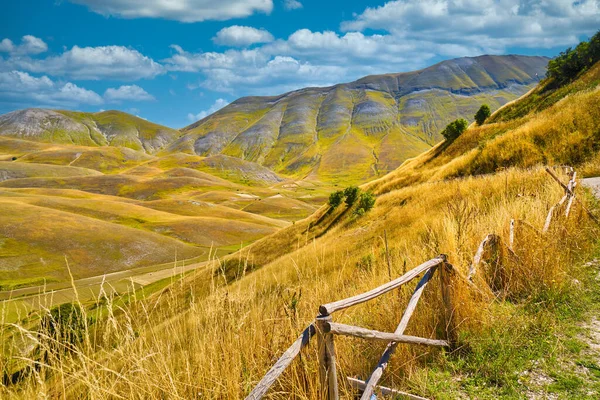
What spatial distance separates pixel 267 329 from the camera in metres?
4.64

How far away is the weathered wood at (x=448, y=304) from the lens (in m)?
5.24

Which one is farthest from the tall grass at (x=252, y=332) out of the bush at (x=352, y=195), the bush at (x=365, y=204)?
the bush at (x=352, y=195)

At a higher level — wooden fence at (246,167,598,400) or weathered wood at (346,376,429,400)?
wooden fence at (246,167,598,400)

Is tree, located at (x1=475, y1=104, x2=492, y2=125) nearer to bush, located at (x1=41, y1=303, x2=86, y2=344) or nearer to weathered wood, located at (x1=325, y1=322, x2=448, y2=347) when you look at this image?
weathered wood, located at (x1=325, y1=322, x2=448, y2=347)

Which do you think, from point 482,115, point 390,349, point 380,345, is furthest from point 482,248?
point 482,115

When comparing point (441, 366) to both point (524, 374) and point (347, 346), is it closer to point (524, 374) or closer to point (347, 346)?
point (524, 374)

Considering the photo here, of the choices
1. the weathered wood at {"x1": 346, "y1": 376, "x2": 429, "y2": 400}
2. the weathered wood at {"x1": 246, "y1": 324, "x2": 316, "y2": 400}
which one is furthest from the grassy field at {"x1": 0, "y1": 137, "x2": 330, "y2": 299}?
the weathered wood at {"x1": 246, "y1": 324, "x2": 316, "y2": 400}

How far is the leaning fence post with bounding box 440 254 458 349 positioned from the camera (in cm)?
523

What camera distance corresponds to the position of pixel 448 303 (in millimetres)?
5273

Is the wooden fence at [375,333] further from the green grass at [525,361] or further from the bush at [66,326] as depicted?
the bush at [66,326]

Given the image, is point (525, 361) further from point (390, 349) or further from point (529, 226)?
point (529, 226)

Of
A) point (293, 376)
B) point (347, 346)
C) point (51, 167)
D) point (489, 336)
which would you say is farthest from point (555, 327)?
point (51, 167)

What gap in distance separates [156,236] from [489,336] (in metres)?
95.8

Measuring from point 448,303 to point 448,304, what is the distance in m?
0.01
